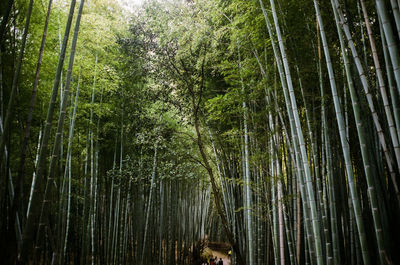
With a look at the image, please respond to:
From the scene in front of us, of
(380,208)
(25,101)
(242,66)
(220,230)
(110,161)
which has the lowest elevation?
(220,230)

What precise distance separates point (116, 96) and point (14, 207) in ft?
14.4

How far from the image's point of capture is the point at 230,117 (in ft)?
14.7

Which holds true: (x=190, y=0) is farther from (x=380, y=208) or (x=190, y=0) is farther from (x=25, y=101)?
(x=380, y=208)

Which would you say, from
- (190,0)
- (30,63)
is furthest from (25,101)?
(190,0)

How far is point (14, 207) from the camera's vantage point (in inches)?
74.9

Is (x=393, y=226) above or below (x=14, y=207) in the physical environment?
below

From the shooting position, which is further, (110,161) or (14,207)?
(110,161)

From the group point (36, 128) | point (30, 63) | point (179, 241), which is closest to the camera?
point (30, 63)

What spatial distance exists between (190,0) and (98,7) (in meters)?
3.29

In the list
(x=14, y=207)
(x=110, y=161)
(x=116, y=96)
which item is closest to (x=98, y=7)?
(x=116, y=96)

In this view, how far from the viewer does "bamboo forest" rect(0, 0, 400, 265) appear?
6.21ft

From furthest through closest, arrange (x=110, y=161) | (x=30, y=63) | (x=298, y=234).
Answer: (x=110, y=161)
(x=30, y=63)
(x=298, y=234)

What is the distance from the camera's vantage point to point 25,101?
13.3 ft

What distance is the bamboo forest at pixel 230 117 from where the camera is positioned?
189 cm
